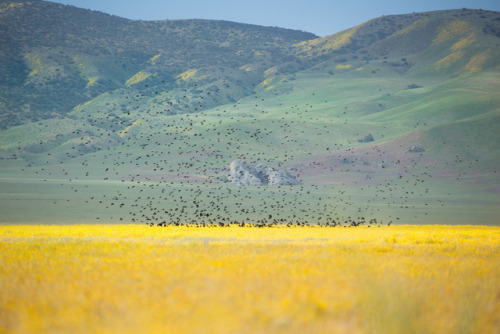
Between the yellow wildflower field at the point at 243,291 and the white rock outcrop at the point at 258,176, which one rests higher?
the yellow wildflower field at the point at 243,291

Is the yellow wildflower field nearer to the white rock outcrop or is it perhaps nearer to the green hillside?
the green hillside

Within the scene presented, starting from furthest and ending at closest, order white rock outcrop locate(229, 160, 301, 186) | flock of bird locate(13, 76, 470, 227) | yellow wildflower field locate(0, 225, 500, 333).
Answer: white rock outcrop locate(229, 160, 301, 186)
flock of bird locate(13, 76, 470, 227)
yellow wildflower field locate(0, 225, 500, 333)

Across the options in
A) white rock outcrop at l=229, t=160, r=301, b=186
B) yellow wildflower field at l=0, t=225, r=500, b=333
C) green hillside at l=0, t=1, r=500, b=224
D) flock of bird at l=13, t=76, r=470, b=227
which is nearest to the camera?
yellow wildflower field at l=0, t=225, r=500, b=333

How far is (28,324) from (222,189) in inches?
2289

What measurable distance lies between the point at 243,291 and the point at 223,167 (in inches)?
3178

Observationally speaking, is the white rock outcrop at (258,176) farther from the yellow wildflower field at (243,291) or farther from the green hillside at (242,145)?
the yellow wildflower field at (243,291)

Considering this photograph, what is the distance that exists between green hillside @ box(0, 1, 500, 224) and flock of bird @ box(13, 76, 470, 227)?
336 millimetres

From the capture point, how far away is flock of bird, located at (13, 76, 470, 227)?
47469 millimetres

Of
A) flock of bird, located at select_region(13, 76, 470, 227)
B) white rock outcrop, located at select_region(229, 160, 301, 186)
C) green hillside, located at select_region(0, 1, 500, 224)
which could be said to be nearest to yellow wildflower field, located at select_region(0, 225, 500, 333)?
flock of bird, located at select_region(13, 76, 470, 227)

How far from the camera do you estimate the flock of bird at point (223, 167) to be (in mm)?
47469

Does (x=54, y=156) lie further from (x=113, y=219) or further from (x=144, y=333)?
(x=144, y=333)

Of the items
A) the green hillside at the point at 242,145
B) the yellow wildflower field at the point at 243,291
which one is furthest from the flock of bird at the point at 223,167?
the yellow wildflower field at the point at 243,291

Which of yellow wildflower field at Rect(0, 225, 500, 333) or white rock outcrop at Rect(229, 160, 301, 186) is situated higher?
yellow wildflower field at Rect(0, 225, 500, 333)

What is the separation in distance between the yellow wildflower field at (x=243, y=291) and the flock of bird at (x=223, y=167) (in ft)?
65.3
